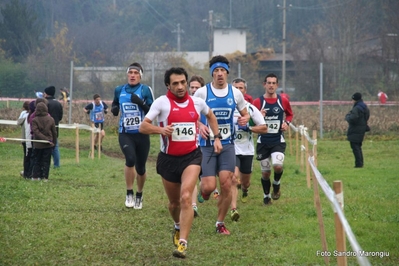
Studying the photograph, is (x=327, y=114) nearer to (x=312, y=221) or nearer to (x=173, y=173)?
(x=312, y=221)

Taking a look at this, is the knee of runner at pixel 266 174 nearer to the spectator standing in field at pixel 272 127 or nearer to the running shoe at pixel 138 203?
the spectator standing in field at pixel 272 127

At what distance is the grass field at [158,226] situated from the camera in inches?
322

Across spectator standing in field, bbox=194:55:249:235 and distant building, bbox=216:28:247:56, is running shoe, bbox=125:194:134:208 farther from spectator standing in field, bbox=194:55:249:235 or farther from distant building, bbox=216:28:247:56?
distant building, bbox=216:28:247:56

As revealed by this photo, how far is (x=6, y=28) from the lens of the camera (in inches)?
1967

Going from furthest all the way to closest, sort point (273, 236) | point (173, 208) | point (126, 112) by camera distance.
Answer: point (126, 112), point (273, 236), point (173, 208)

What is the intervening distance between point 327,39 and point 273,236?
191 ft

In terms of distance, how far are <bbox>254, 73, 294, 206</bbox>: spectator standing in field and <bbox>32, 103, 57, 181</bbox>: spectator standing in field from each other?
542 cm

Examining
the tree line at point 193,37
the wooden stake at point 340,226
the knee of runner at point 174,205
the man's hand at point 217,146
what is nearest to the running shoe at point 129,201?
the knee of runner at point 174,205

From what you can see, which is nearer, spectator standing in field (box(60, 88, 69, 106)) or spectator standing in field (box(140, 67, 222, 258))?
spectator standing in field (box(140, 67, 222, 258))

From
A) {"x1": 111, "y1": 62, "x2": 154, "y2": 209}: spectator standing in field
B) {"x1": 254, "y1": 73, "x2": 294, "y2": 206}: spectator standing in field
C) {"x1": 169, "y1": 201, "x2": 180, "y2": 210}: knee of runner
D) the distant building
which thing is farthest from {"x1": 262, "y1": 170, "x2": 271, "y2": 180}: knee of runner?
the distant building

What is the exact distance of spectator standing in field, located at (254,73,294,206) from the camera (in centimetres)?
1249

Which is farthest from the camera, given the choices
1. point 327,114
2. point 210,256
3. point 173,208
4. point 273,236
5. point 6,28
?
point 6,28

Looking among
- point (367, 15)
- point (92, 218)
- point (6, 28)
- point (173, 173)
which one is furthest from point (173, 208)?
point (367, 15)

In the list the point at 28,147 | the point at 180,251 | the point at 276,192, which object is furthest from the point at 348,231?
the point at 28,147
